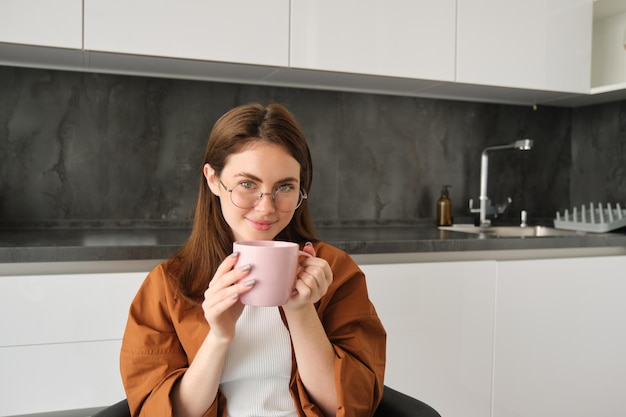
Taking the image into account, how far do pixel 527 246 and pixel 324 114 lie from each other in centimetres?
92

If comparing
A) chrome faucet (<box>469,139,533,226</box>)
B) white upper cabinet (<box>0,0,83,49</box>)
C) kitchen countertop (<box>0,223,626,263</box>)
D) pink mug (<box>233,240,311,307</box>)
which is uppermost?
white upper cabinet (<box>0,0,83,49</box>)

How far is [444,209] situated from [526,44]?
705 millimetres

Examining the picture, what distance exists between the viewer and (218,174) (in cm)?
100

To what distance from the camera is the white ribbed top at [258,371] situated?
A: 3.16 ft

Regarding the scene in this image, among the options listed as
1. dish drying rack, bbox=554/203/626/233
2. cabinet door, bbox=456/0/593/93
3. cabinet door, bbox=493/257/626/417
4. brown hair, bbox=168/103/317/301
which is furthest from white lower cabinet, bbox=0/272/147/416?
dish drying rack, bbox=554/203/626/233

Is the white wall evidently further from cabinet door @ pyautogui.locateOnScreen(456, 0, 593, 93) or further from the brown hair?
the brown hair

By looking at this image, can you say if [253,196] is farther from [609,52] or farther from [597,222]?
[609,52]

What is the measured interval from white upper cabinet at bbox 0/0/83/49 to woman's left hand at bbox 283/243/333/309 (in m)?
1.21

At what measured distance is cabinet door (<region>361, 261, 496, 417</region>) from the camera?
5.71 ft

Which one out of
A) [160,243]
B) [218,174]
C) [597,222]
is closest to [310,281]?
[218,174]

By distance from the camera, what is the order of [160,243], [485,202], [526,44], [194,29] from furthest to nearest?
[485,202] → [526,44] → [194,29] → [160,243]

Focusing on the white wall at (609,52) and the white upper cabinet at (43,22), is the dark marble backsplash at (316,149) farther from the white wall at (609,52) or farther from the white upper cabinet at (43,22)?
the white upper cabinet at (43,22)

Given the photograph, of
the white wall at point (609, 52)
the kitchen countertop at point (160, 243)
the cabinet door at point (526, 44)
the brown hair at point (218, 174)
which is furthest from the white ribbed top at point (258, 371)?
the white wall at point (609, 52)

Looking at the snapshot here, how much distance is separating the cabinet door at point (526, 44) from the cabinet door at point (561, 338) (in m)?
0.73
